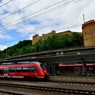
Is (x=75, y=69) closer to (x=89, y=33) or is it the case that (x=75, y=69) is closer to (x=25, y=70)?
(x=25, y=70)

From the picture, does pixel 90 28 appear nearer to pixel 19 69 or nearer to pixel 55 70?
pixel 55 70

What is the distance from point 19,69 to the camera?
3234cm

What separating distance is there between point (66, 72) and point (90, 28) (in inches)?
1633

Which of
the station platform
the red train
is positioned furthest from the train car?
the red train

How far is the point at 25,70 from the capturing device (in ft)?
102

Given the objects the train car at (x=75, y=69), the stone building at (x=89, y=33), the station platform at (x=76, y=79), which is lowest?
the station platform at (x=76, y=79)

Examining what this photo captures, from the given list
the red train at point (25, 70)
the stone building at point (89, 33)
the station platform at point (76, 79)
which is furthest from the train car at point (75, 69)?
the stone building at point (89, 33)

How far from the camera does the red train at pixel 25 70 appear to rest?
28.8 metres

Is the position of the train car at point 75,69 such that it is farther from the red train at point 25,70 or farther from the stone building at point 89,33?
the stone building at point 89,33

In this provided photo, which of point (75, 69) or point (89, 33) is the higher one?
point (89, 33)

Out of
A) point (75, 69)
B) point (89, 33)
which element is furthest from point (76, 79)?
point (89, 33)

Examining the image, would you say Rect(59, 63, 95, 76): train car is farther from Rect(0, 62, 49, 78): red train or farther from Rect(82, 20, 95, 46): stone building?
Rect(82, 20, 95, 46): stone building

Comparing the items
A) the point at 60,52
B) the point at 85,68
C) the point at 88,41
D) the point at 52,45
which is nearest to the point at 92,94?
the point at 85,68

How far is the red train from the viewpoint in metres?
28.8
